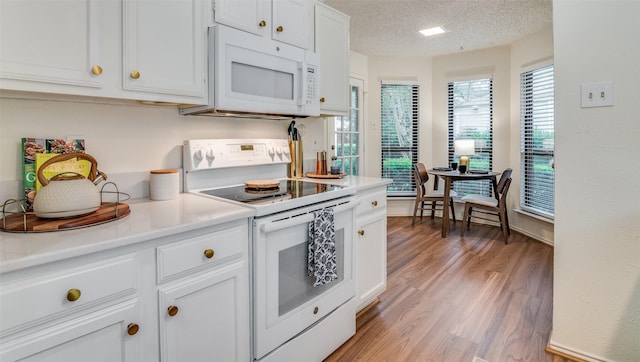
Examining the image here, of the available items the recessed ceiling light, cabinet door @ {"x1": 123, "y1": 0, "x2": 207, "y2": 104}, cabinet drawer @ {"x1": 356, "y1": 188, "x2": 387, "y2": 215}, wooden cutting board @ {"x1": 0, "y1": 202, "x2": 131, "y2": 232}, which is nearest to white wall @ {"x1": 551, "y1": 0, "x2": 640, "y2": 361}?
cabinet drawer @ {"x1": 356, "y1": 188, "x2": 387, "y2": 215}

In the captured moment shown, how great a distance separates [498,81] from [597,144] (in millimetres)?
3430

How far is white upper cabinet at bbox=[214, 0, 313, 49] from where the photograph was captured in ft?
5.81

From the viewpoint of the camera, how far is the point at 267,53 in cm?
190

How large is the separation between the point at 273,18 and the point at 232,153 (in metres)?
0.83

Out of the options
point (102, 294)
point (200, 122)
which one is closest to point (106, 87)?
point (200, 122)

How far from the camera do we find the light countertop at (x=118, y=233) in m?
0.90

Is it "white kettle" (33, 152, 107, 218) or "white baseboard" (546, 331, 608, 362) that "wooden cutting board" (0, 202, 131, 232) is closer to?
"white kettle" (33, 152, 107, 218)

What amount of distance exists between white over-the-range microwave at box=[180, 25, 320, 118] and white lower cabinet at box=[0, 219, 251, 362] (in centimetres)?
71

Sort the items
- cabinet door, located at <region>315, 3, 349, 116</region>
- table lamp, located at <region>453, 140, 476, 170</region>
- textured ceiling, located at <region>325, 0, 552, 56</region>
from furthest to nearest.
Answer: table lamp, located at <region>453, 140, 476, 170</region> → textured ceiling, located at <region>325, 0, 552, 56</region> → cabinet door, located at <region>315, 3, 349, 116</region>

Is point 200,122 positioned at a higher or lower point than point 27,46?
lower

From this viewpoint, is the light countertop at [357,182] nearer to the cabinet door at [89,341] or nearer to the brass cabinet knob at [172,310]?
the brass cabinet knob at [172,310]

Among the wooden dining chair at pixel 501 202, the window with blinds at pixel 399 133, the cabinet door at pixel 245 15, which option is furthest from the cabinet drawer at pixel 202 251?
the window with blinds at pixel 399 133

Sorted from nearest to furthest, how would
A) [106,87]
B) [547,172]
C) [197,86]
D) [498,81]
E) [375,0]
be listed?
[106,87] → [197,86] → [375,0] → [547,172] → [498,81]

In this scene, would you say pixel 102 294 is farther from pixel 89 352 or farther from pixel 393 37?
pixel 393 37
